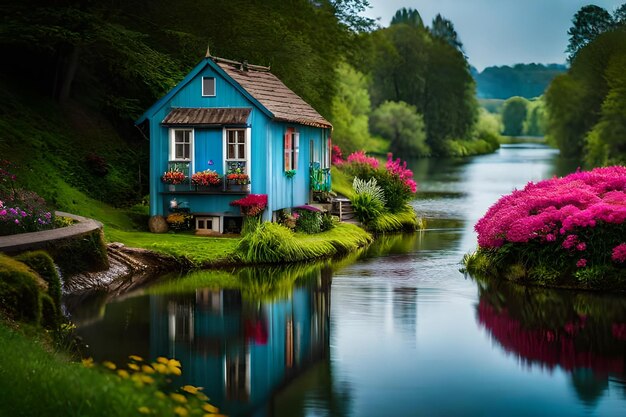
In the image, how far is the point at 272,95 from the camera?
91.2 ft

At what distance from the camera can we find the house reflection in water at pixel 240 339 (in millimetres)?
12992

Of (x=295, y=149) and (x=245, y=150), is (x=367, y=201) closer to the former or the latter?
(x=295, y=149)

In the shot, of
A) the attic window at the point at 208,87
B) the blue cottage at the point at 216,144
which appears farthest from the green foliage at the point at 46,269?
the attic window at the point at 208,87

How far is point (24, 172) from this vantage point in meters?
25.4

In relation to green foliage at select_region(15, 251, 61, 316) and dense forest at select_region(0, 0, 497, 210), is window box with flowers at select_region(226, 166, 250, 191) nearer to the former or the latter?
dense forest at select_region(0, 0, 497, 210)

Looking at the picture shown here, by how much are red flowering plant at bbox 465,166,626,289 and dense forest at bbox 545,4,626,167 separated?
43279 millimetres

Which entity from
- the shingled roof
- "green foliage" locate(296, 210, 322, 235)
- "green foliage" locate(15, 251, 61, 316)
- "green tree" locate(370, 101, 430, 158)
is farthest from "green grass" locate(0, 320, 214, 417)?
"green tree" locate(370, 101, 430, 158)

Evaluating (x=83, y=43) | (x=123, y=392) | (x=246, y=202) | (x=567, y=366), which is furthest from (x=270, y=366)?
(x=83, y=43)

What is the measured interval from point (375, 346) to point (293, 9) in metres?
28.7

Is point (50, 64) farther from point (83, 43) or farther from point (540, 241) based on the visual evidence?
point (540, 241)

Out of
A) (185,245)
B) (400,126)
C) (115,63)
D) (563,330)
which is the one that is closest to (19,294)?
(563,330)

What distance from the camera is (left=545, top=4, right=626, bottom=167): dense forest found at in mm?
65312

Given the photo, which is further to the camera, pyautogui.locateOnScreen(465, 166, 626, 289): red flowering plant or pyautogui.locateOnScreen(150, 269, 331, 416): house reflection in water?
pyautogui.locateOnScreen(465, 166, 626, 289): red flowering plant

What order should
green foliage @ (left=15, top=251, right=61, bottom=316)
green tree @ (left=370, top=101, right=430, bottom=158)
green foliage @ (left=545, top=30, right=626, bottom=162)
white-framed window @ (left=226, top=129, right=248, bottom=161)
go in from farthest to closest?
1. green tree @ (left=370, top=101, right=430, bottom=158)
2. green foliage @ (left=545, top=30, right=626, bottom=162)
3. white-framed window @ (left=226, top=129, right=248, bottom=161)
4. green foliage @ (left=15, top=251, right=61, bottom=316)
